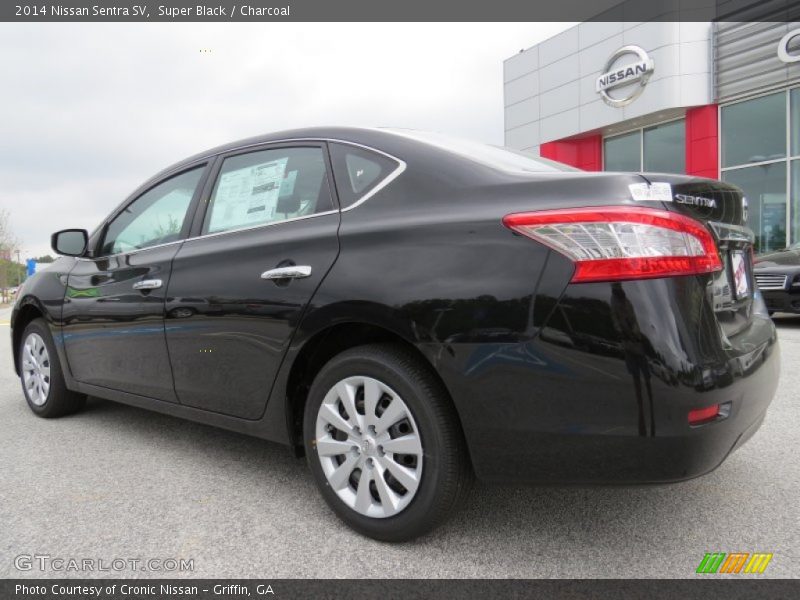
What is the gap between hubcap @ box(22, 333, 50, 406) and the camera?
3986 millimetres

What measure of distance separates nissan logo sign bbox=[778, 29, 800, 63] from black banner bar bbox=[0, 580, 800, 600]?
15.3 meters

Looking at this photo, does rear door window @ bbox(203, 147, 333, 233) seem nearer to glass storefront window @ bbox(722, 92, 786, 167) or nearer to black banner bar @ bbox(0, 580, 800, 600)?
black banner bar @ bbox(0, 580, 800, 600)

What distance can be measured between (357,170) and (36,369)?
3003mm

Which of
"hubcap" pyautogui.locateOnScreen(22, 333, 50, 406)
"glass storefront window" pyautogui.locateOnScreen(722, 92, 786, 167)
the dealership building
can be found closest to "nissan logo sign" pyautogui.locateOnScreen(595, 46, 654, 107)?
the dealership building

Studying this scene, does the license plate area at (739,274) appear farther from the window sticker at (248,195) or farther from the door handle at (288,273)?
the window sticker at (248,195)

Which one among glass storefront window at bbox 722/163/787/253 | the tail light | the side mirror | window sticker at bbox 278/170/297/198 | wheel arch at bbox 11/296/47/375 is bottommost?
wheel arch at bbox 11/296/47/375

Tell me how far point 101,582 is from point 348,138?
1824 mm

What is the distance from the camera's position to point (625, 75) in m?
16.5

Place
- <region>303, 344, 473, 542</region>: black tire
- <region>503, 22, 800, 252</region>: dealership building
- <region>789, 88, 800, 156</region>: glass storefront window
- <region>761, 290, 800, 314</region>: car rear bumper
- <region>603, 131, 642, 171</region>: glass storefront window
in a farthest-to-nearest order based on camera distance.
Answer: <region>603, 131, 642, 171</region>: glass storefront window < <region>503, 22, 800, 252</region>: dealership building < <region>789, 88, 800, 156</region>: glass storefront window < <region>761, 290, 800, 314</region>: car rear bumper < <region>303, 344, 473, 542</region>: black tire

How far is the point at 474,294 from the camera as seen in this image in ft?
6.15

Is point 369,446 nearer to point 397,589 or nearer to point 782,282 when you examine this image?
point 397,589

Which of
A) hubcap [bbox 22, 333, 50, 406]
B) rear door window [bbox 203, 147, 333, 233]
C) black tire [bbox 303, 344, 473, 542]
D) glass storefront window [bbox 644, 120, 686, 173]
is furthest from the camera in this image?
glass storefront window [bbox 644, 120, 686, 173]

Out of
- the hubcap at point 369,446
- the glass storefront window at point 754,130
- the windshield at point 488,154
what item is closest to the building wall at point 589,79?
the glass storefront window at point 754,130

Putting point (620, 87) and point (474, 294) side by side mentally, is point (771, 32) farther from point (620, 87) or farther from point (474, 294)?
point (474, 294)
